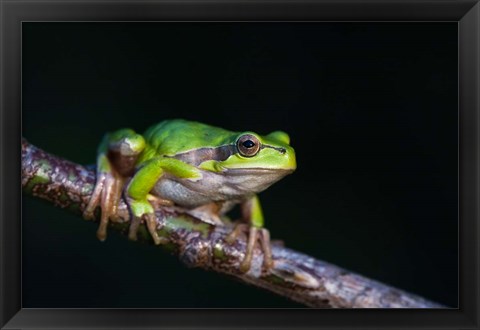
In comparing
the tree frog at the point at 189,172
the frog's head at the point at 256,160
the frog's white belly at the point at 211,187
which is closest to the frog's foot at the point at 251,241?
the tree frog at the point at 189,172

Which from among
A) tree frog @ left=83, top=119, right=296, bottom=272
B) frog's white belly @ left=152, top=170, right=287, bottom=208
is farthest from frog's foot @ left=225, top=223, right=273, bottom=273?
frog's white belly @ left=152, top=170, right=287, bottom=208

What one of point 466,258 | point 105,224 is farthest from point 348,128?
point 105,224

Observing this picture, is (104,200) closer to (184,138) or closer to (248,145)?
(184,138)

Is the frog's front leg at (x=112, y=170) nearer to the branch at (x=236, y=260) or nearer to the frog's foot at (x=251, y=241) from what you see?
the branch at (x=236, y=260)

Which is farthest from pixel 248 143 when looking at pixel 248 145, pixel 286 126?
pixel 286 126

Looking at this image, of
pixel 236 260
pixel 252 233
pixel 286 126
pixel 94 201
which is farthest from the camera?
pixel 286 126

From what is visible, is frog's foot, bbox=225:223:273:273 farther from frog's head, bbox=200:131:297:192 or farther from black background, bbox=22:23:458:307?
black background, bbox=22:23:458:307
